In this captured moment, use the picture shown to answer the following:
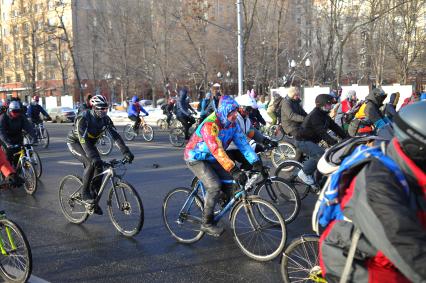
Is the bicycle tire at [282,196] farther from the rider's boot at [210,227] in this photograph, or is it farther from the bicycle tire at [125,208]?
the bicycle tire at [125,208]

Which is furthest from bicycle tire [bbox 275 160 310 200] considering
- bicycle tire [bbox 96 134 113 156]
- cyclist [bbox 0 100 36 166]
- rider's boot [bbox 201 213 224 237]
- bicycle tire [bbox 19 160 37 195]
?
bicycle tire [bbox 96 134 113 156]

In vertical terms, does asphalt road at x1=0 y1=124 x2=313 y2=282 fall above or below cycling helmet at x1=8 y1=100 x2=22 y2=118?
below

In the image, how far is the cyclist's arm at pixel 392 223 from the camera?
1905mm

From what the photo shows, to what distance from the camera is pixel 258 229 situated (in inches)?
196

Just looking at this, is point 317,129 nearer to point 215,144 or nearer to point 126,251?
point 215,144

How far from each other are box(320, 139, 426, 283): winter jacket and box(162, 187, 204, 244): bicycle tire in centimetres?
335

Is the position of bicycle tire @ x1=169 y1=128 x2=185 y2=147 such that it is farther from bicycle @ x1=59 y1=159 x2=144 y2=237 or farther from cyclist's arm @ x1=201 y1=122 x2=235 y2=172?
cyclist's arm @ x1=201 y1=122 x2=235 y2=172

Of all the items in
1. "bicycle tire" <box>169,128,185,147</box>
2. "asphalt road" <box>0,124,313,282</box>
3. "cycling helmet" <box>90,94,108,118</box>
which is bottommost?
"asphalt road" <box>0,124,313,282</box>

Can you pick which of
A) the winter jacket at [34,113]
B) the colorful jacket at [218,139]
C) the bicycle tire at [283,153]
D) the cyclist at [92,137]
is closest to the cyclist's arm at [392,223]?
the colorful jacket at [218,139]

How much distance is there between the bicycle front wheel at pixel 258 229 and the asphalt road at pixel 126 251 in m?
0.12

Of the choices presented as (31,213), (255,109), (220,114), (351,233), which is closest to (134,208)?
(220,114)

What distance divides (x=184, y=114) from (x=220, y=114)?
1033 centimetres

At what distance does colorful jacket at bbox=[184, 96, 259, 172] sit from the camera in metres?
4.90

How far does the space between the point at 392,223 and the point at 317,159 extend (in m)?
5.13
